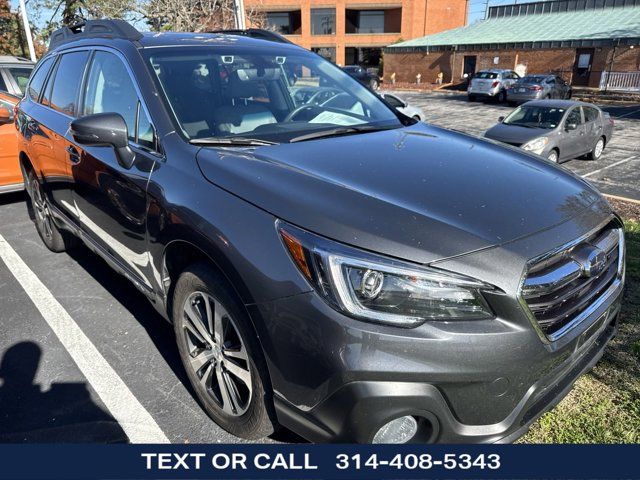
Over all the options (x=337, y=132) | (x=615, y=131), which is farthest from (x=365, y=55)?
(x=337, y=132)

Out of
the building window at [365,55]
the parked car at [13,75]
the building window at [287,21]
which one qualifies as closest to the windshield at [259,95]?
the parked car at [13,75]

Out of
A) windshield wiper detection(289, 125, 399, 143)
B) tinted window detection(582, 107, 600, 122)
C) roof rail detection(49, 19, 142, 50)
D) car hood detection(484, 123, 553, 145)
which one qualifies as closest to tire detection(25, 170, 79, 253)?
roof rail detection(49, 19, 142, 50)

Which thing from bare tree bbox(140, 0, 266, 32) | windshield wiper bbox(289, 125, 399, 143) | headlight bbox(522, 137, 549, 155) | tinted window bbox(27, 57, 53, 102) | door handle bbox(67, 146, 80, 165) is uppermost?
bare tree bbox(140, 0, 266, 32)

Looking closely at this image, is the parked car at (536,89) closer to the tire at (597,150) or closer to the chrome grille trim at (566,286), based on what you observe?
the tire at (597,150)

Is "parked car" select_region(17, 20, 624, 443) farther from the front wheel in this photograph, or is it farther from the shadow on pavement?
the front wheel

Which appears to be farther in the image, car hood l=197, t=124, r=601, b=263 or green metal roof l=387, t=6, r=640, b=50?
green metal roof l=387, t=6, r=640, b=50

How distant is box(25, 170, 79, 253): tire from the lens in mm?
4703

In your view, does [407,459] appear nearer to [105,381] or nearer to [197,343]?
[197,343]

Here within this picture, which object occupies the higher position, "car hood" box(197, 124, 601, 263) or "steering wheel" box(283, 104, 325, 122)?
"steering wheel" box(283, 104, 325, 122)

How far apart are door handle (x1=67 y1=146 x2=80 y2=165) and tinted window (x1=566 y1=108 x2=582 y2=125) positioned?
11.0 metres

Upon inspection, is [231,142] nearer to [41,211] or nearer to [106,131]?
[106,131]

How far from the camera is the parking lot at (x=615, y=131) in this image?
392 inches

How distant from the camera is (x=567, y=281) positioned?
78.1 inches

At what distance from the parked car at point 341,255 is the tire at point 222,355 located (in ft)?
0.04
